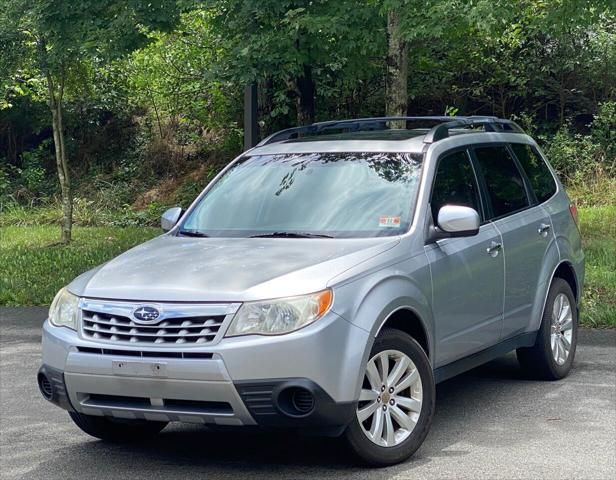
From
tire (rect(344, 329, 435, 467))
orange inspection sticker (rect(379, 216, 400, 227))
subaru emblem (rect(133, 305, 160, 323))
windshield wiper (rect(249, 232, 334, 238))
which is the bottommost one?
tire (rect(344, 329, 435, 467))

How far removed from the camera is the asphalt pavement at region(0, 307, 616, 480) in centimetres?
575

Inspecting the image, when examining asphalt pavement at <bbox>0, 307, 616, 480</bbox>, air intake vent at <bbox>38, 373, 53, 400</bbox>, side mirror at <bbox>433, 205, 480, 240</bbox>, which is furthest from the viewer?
side mirror at <bbox>433, 205, 480, 240</bbox>

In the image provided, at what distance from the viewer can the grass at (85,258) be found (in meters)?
11.4

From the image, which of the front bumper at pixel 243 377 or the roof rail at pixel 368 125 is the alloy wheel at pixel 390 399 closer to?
the front bumper at pixel 243 377

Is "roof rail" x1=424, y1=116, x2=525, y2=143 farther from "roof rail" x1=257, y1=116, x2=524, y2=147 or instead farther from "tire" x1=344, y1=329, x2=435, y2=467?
"tire" x1=344, y1=329, x2=435, y2=467

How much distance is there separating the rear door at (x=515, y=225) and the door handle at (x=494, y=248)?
0.08 m

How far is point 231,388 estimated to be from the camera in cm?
529

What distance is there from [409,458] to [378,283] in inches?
38.6

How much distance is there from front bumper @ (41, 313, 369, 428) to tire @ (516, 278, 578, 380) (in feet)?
8.27

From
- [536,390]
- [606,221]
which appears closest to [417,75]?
[606,221]

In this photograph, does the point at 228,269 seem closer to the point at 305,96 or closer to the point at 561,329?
the point at 561,329

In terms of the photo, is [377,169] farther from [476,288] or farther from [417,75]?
[417,75]

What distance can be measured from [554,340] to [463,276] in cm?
158

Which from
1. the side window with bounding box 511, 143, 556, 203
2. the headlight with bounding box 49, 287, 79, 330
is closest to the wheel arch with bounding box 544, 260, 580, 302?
the side window with bounding box 511, 143, 556, 203
